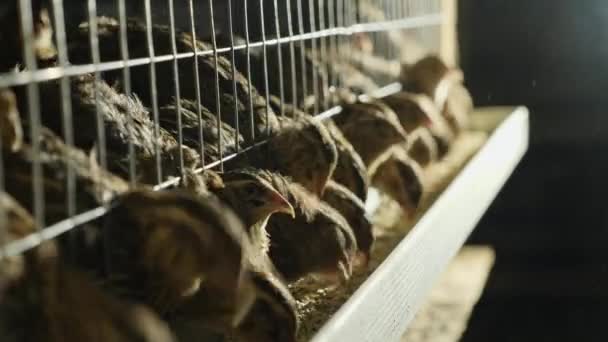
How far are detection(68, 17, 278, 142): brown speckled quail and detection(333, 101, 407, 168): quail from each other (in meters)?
0.35

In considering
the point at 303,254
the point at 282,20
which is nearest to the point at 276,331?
the point at 303,254

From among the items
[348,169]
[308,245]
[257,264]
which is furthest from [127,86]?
[348,169]

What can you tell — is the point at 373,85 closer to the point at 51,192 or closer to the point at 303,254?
the point at 303,254

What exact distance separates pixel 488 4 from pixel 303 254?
235 cm

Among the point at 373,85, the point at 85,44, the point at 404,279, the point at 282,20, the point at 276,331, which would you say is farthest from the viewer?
the point at 373,85

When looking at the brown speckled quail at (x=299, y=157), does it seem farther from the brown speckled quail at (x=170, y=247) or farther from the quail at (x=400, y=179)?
the brown speckled quail at (x=170, y=247)

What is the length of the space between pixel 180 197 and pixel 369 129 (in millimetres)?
1117

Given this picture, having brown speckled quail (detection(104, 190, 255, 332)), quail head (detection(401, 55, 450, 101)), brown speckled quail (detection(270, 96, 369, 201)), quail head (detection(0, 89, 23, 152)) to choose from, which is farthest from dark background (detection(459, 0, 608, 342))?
quail head (detection(0, 89, 23, 152))

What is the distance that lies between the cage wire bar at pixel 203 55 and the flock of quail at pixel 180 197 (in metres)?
0.02

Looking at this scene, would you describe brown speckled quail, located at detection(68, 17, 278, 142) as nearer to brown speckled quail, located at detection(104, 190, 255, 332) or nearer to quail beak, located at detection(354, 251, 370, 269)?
quail beak, located at detection(354, 251, 370, 269)

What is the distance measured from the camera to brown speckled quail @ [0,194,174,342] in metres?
0.82

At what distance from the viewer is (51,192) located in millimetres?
1057

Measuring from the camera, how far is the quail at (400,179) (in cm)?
205

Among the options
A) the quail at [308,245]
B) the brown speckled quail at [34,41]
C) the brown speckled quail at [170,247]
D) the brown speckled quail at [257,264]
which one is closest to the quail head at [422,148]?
the quail at [308,245]
